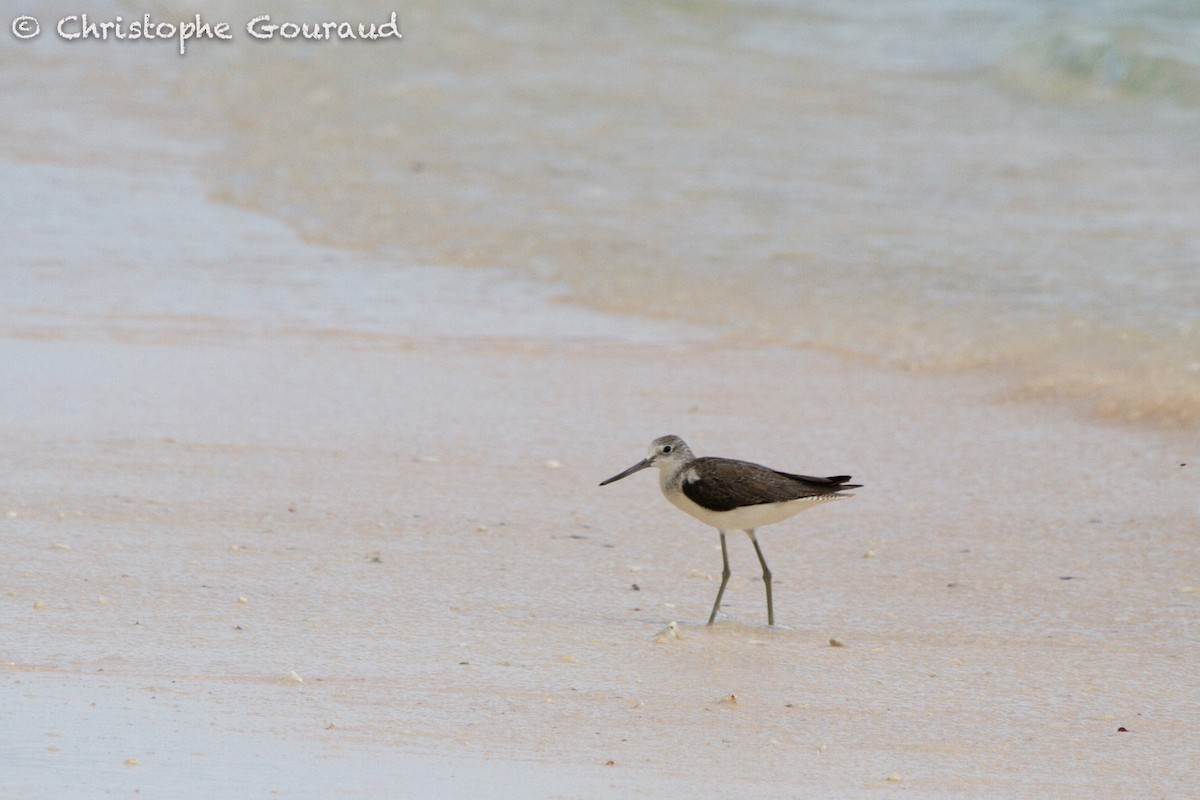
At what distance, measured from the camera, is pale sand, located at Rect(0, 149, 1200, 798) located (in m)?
3.47

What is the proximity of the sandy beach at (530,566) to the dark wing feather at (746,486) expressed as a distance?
0.35 metres

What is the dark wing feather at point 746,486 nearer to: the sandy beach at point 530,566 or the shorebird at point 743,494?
the shorebird at point 743,494

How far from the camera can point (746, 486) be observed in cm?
446

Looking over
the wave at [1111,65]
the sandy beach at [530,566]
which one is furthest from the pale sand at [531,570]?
the wave at [1111,65]

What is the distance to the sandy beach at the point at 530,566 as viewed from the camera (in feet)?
11.4

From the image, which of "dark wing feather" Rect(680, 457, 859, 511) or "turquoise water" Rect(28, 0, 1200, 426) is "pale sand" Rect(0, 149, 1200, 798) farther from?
"turquoise water" Rect(28, 0, 1200, 426)

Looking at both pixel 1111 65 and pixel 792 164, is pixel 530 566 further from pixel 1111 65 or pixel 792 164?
pixel 1111 65

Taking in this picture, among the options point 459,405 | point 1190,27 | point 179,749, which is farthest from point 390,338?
point 1190,27

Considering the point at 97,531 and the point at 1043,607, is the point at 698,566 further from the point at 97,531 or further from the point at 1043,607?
the point at 97,531

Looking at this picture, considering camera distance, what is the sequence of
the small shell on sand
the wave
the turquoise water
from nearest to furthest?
the small shell on sand, the turquoise water, the wave

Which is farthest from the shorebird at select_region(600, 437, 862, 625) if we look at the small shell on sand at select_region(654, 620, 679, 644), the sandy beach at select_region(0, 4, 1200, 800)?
the sandy beach at select_region(0, 4, 1200, 800)

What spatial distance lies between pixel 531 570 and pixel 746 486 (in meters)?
→ 0.78

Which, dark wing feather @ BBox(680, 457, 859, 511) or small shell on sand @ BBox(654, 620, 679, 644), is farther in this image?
dark wing feather @ BBox(680, 457, 859, 511)

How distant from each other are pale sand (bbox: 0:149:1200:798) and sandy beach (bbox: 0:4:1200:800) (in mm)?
14
